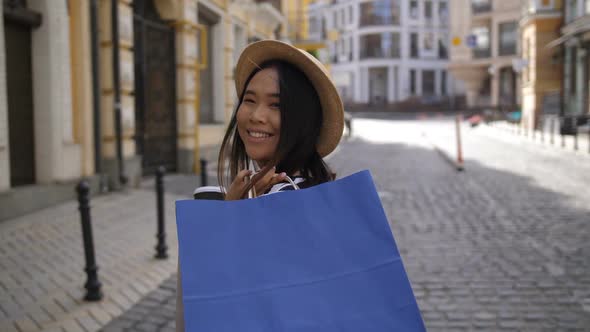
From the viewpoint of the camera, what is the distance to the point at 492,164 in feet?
49.6

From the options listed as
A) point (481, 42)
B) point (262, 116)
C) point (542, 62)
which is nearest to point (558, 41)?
point (542, 62)

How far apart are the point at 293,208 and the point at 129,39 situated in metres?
9.81

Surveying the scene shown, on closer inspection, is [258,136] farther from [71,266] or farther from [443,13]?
[443,13]

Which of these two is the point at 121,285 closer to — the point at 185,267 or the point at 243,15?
the point at 185,267

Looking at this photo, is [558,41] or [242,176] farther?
[558,41]

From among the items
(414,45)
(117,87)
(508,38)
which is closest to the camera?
(117,87)

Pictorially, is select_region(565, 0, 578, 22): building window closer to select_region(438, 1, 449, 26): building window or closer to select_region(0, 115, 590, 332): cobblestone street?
select_region(0, 115, 590, 332): cobblestone street

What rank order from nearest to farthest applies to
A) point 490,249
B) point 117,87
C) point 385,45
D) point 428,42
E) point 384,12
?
point 490,249
point 117,87
point 385,45
point 384,12
point 428,42

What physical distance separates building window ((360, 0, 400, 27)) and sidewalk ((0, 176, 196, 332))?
60.2 meters

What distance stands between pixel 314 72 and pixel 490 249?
502 centimetres

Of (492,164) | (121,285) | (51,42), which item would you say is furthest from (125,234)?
(492,164)

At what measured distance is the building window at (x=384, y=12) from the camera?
64.9m

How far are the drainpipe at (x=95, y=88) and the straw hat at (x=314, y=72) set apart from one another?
8044 millimetres

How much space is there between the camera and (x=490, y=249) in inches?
247
